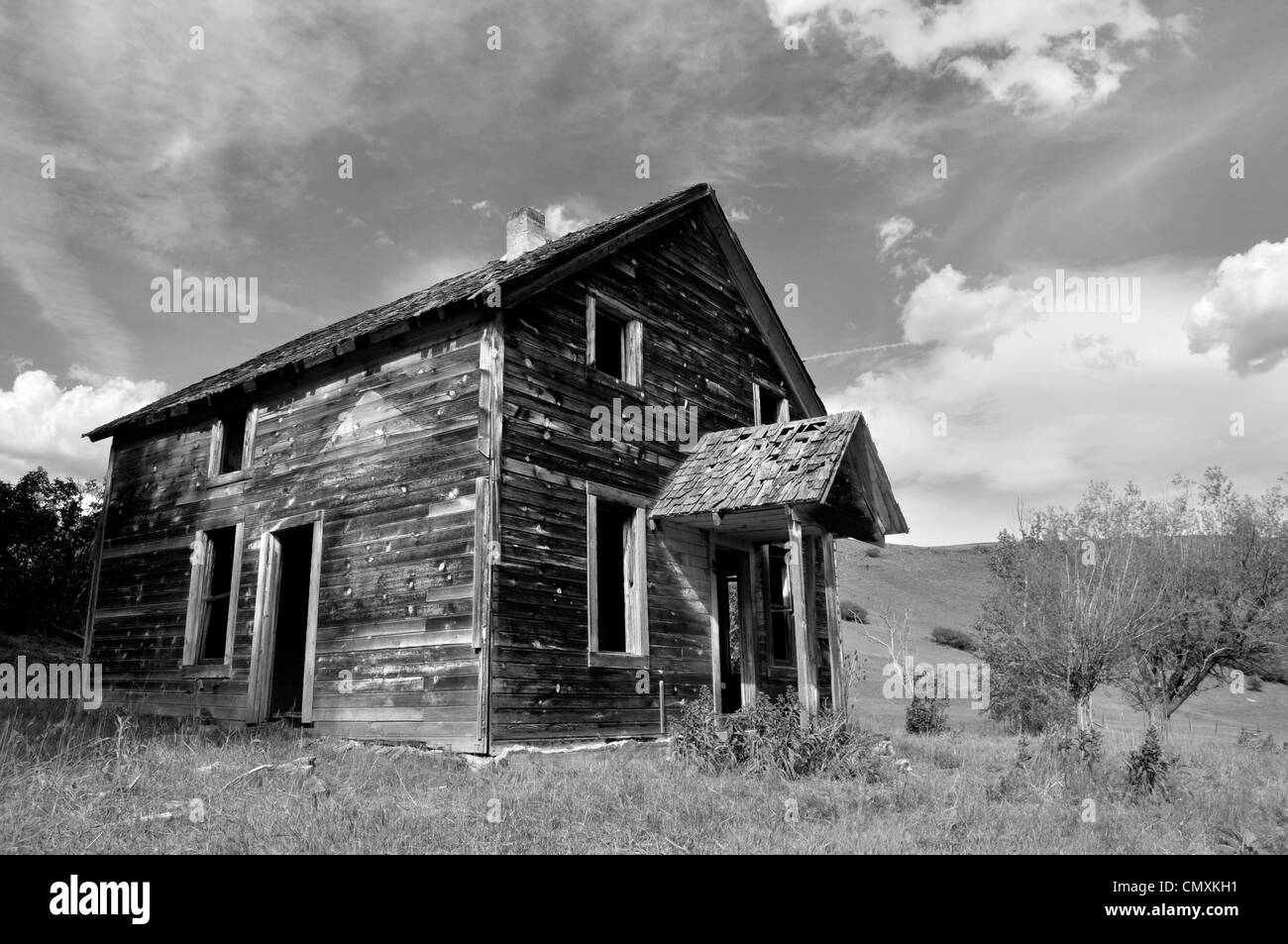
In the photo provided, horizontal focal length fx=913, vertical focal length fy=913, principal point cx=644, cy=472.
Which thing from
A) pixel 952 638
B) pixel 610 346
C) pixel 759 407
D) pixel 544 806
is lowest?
pixel 544 806

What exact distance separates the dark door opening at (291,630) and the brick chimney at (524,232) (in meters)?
5.49

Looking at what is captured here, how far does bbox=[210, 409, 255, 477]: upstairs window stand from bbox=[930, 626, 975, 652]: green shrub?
40288 millimetres

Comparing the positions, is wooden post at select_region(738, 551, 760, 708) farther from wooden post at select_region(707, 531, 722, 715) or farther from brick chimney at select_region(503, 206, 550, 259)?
brick chimney at select_region(503, 206, 550, 259)

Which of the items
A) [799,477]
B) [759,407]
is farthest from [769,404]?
[799,477]

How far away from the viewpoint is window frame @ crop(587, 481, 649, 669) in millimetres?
10938

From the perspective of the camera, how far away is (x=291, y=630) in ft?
47.9

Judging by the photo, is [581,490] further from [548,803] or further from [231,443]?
[231,443]

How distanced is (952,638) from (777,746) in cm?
4144

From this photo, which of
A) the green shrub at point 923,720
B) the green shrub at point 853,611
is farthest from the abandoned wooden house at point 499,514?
the green shrub at point 853,611

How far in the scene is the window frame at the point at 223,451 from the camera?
13.0 m

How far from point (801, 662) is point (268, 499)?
294 inches

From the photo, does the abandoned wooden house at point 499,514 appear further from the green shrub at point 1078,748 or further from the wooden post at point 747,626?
the green shrub at point 1078,748
